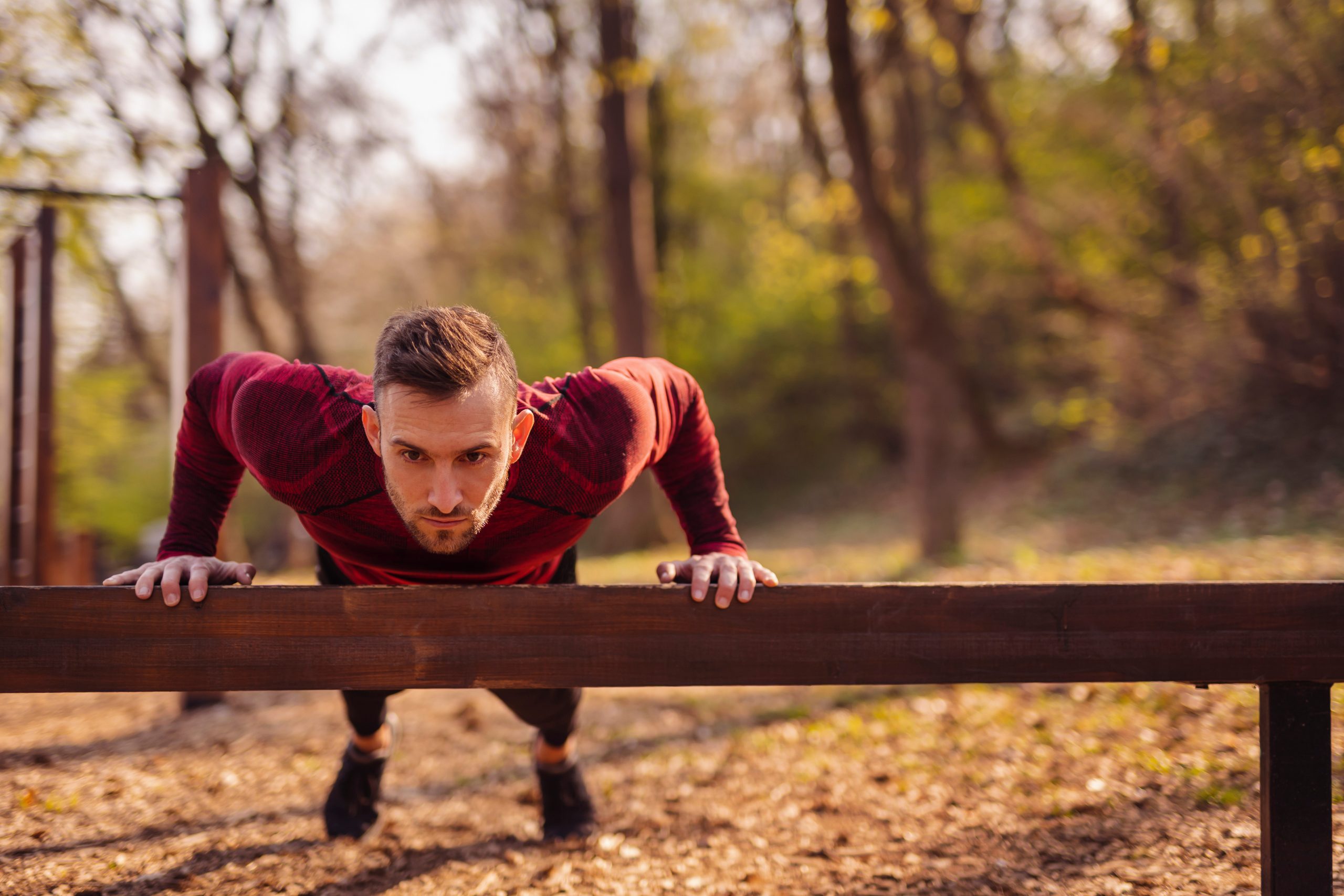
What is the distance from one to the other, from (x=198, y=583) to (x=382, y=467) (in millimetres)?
471

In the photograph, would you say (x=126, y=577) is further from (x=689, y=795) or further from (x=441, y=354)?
(x=689, y=795)

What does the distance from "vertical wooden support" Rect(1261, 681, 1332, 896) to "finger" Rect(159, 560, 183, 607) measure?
2.50 metres

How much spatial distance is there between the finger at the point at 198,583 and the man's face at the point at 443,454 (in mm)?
448

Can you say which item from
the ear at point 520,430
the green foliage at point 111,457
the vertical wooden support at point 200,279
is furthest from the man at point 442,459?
the green foliage at point 111,457

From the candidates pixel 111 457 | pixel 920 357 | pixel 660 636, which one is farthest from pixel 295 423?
pixel 111 457

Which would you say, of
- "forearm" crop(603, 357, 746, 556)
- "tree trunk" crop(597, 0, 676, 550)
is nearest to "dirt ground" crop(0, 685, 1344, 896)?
"forearm" crop(603, 357, 746, 556)

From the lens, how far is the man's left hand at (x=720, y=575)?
2.14 m

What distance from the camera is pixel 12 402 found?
252 inches

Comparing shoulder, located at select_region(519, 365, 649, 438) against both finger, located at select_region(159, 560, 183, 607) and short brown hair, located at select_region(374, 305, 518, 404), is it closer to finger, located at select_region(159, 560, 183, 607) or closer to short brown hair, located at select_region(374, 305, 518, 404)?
short brown hair, located at select_region(374, 305, 518, 404)

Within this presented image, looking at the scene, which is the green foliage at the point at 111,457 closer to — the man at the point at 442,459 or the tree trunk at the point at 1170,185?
the man at the point at 442,459

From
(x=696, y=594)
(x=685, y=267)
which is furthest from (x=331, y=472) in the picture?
(x=685, y=267)

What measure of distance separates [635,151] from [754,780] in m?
10.1

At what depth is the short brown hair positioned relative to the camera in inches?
78.9

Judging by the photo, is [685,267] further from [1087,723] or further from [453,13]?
[1087,723]
